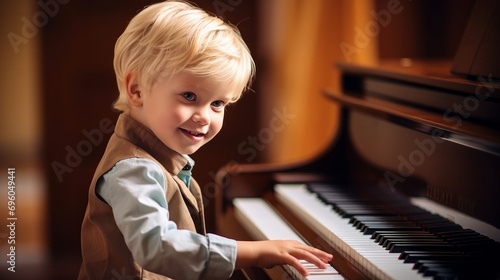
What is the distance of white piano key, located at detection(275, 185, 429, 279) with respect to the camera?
49.7 inches

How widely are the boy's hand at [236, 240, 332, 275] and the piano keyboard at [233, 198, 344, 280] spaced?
0.04 metres

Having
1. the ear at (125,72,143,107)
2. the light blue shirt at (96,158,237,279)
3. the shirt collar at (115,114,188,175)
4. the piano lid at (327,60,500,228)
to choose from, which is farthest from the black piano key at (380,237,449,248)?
the ear at (125,72,143,107)

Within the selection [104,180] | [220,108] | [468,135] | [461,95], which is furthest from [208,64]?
[461,95]

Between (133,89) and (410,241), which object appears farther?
(410,241)

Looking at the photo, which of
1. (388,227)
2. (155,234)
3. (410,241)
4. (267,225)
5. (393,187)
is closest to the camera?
(155,234)

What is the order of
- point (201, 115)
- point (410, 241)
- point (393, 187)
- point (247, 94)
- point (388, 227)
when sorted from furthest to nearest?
point (247, 94)
point (393, 187)
point (388, 227)
point (410, 241)
point (201, 115)

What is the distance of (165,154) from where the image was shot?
1337 millimetres

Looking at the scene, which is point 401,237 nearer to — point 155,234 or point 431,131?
point 431,131

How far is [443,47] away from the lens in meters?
3.32

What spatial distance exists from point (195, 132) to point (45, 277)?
91.6 inches

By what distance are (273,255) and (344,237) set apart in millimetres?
302

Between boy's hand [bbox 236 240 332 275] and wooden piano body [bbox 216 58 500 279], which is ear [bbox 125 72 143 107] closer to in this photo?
boy's hand [bbox 236 240 332 275]

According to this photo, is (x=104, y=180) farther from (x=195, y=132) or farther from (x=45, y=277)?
(x=45, y=277)

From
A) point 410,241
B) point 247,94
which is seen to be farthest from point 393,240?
point 247,94
